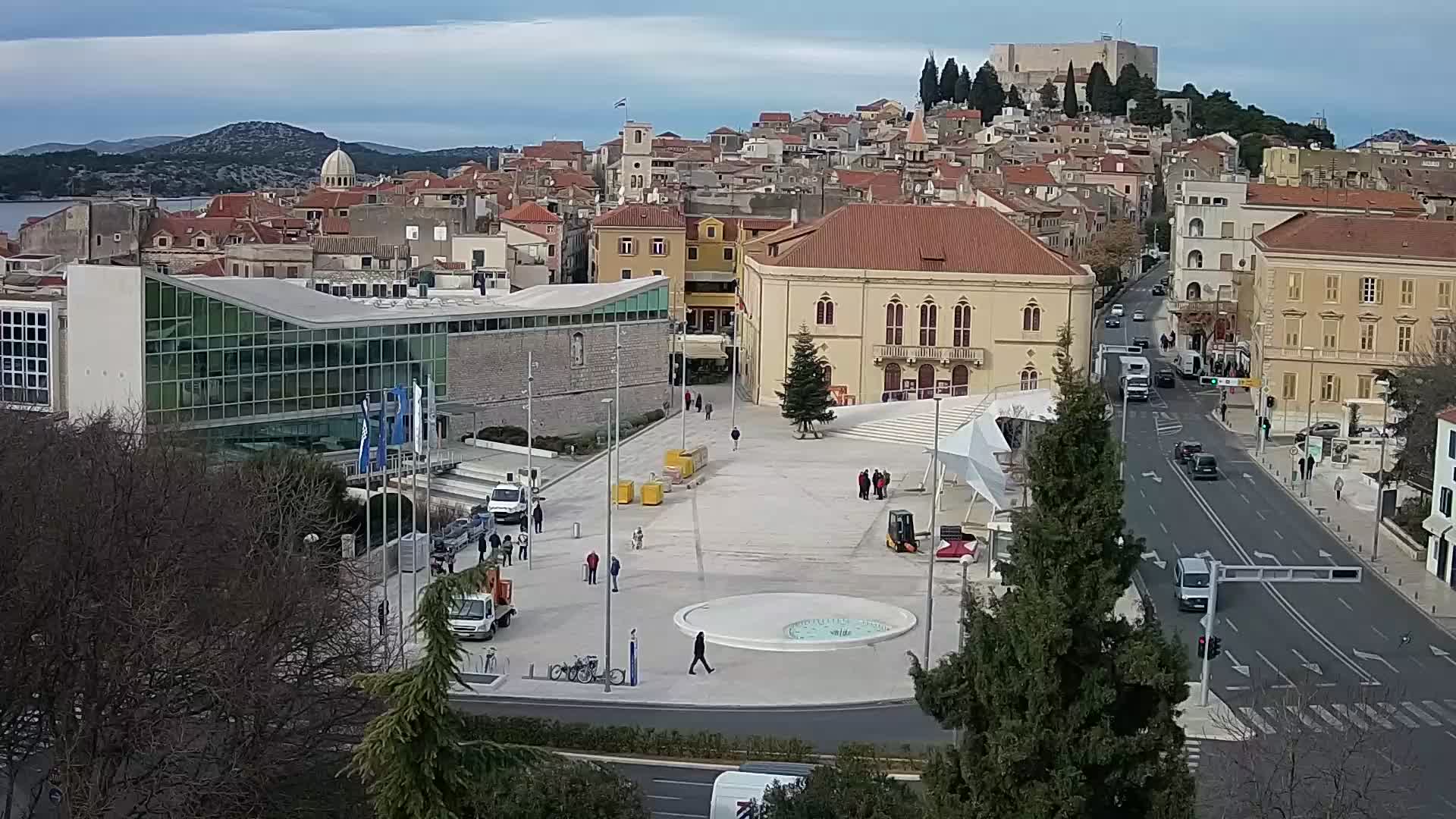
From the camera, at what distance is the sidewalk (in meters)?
33.8

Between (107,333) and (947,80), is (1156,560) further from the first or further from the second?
(947,80)

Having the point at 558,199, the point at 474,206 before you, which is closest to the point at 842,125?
the point at 558,199

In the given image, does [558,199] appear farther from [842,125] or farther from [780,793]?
[780,793]

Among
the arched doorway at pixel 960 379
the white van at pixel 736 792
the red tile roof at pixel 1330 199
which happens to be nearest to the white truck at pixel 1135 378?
the arched doorway at pixel 960 379

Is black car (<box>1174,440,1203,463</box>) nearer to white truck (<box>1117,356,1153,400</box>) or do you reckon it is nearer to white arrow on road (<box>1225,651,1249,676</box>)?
white truck (<box>1117,356,1153,400</box>)

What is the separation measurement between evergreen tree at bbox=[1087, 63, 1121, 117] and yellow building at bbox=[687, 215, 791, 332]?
316 ft

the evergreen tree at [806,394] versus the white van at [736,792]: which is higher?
the evergreen tree at [806,394]

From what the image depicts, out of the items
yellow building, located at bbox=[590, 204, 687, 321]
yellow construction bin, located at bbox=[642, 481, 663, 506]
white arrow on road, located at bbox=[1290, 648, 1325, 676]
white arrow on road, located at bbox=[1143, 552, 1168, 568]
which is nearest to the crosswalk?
white arrow on road, located at bbox=[1290, 648, 1325, 676]

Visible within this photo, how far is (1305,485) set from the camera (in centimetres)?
4472

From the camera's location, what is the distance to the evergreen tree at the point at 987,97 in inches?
6599

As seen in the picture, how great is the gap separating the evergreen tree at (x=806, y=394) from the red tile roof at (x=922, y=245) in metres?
5.54

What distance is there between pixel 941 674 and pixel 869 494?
28315 millimetres

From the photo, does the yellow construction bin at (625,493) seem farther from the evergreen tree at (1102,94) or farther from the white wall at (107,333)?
the evergreen tree at (1102,94)

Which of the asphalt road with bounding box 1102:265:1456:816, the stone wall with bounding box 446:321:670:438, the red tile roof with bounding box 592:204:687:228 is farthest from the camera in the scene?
the red tile roof with bounding box 592:204:687:228
